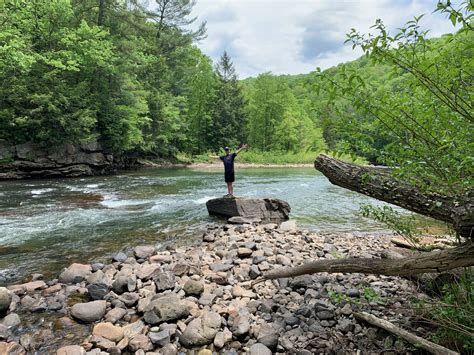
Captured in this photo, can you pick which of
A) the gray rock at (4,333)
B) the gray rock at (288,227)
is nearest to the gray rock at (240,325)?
the gray rock at (4,333)

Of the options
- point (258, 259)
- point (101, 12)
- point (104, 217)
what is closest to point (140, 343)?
point (258, 259)

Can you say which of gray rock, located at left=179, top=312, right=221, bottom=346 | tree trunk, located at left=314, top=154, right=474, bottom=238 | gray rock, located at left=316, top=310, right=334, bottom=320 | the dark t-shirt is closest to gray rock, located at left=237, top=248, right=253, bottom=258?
gray rock, located at left=179, top=312, right=221, bottom=346

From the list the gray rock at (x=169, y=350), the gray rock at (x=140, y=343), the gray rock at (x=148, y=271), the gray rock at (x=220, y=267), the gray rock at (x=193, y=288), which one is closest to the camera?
the gray rock at (x=169, y=350)

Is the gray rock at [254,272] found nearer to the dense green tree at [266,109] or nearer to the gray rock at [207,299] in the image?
the gray rock at [207,299]

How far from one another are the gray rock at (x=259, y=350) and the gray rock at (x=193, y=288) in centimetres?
150

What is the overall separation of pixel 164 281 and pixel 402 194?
3819 mm

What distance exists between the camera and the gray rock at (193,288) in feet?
16.0

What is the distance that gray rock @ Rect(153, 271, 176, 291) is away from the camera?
5.11 metres

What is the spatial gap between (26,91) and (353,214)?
65.1 feet

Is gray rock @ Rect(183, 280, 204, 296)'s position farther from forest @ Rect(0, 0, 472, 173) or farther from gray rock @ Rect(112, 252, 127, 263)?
forest @ Rect(0, 0, 472, 173)

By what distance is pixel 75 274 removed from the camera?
221 inches

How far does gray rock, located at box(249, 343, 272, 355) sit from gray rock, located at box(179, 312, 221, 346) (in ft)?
1.82

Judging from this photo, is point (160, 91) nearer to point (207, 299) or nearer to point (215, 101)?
point (215, 101)

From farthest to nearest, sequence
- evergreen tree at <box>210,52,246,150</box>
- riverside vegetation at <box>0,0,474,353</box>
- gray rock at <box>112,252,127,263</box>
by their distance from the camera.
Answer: evergreen tree at <box>210,52,246,150</box> → gray rock at <box>112,252,127,263</box> → riverside vegetation at <box>0,0,474,353</box>
